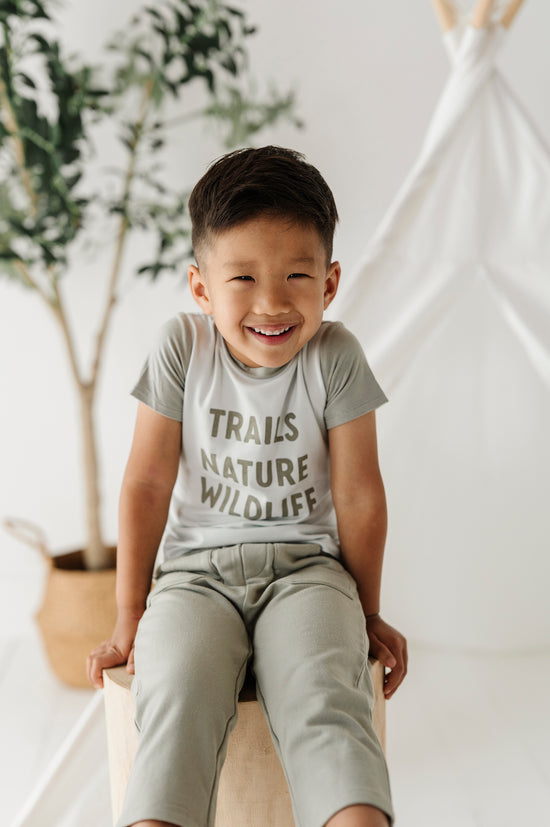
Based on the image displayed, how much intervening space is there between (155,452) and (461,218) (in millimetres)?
598

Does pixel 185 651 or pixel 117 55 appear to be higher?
pixel 117 55

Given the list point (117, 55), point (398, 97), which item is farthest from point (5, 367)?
point (398, 97)

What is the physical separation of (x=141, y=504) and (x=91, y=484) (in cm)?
69

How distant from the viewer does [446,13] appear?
4.32ft

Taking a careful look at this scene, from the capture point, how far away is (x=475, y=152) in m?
1.32

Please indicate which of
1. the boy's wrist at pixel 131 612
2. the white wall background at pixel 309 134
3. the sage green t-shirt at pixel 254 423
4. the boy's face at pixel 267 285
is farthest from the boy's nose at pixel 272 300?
the white wall background at pixel 309 134

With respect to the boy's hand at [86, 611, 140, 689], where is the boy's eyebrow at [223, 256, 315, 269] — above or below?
above

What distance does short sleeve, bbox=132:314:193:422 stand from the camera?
3.48ft

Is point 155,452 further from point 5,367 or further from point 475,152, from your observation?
point 5,367

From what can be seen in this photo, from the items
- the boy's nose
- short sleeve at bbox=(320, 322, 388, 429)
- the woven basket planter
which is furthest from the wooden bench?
the woven basket planter

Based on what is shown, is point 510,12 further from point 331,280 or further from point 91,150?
point 91,150

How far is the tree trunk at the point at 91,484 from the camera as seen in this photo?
1.71 metres

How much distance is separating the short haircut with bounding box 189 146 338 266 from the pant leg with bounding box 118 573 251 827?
0.40 meters

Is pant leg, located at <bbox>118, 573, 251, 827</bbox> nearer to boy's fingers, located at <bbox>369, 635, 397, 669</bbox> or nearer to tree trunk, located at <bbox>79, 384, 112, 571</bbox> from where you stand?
boy's fingers, located at <bbox>369, 635, 397, 669</bbox>
